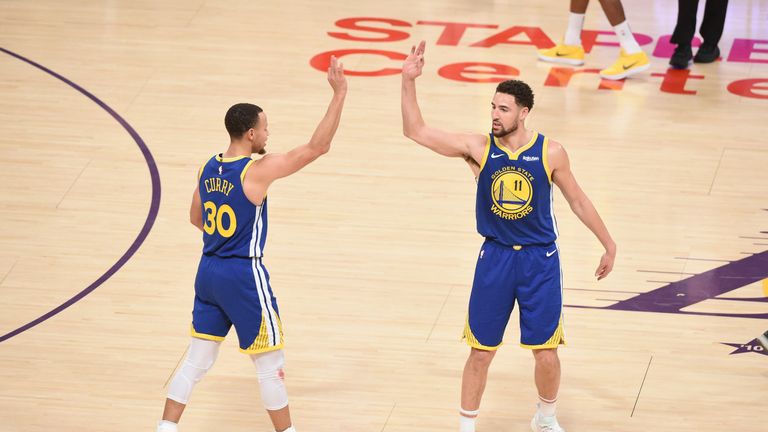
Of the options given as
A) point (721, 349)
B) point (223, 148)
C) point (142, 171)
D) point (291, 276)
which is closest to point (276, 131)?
point (223, 148)

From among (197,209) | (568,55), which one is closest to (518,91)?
(197,209)

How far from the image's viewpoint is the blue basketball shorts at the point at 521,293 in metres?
5.62

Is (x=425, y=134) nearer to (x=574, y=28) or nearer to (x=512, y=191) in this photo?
(x=512, y=191)

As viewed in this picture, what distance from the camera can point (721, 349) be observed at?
682 cm

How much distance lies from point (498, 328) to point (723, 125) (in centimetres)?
472

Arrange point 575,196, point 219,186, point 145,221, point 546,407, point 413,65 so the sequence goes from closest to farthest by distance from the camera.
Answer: point 219,186 < point 413,65 < point 575,196 < point 546,407 < point 145,221

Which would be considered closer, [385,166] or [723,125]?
[385,166]

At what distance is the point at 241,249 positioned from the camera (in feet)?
18.0

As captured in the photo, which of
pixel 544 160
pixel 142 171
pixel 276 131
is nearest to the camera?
pixel 544 160

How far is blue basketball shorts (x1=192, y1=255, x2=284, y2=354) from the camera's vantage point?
18.0 ft

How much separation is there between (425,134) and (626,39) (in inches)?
212

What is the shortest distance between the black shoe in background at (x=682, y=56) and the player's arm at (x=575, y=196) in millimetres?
5439

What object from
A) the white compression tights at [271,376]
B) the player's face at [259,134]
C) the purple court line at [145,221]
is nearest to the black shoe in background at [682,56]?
the purple court line at [145,221]

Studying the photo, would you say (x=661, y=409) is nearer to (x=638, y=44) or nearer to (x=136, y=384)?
(x=136, y=384)
